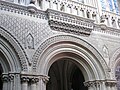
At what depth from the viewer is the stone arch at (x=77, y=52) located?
31.9ft

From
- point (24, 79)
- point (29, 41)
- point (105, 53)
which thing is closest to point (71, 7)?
point (105, 53)

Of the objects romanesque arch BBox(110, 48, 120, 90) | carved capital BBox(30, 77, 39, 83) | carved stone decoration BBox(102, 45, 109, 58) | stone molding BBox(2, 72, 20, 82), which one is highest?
carved stone decoration BBox(102, 45, 109, 58)

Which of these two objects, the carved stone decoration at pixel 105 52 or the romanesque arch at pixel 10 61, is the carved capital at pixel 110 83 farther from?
the romanesque arch at pixel 10 61

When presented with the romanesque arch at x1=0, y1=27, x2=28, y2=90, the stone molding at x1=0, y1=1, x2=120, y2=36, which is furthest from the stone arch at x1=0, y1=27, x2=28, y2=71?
the stone molding at x1=0, y1=1, x2=120, y2=36

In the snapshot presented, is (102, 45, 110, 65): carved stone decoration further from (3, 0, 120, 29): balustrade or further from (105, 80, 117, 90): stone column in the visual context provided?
(3, 0, 120, 29): balustrade

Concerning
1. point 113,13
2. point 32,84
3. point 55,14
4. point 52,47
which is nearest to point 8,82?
point 32,84

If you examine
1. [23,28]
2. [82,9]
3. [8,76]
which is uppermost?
[82,9]

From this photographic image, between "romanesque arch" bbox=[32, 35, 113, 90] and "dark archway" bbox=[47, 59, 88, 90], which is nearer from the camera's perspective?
"romanesque arch" bbox=[32, 35, 113, 90]

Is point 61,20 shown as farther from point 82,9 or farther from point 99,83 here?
point 99,83

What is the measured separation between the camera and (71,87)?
13797 millimetres

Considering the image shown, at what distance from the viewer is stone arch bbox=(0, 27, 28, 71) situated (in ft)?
28.6

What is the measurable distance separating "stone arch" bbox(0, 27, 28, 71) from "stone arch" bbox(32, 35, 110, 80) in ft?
3.30

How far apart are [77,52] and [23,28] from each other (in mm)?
2937

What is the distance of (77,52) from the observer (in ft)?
34.7
